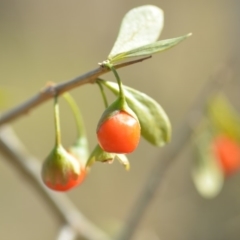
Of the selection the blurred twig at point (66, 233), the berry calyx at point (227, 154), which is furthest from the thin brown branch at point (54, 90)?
the berry calyx at point (227, 154)

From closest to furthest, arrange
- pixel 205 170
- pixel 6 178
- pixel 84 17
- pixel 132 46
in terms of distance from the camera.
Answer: pixel 132 46, pixel 205 170, pixel 6 178, pixel 84 17

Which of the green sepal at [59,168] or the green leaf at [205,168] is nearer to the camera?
the green sepal at [59,168]

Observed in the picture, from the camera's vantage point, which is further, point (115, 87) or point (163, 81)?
point (163, 81)

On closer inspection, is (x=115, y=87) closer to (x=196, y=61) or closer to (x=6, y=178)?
(x=6, y=178)

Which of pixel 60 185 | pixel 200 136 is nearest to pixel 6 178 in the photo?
pixel 200 136

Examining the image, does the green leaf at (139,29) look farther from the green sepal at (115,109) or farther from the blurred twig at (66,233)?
the blurred twig at (66,233)

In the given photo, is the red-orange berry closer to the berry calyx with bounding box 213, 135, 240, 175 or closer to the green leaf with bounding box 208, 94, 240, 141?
the green leaf with bounding box 208, 94, 240, 141
